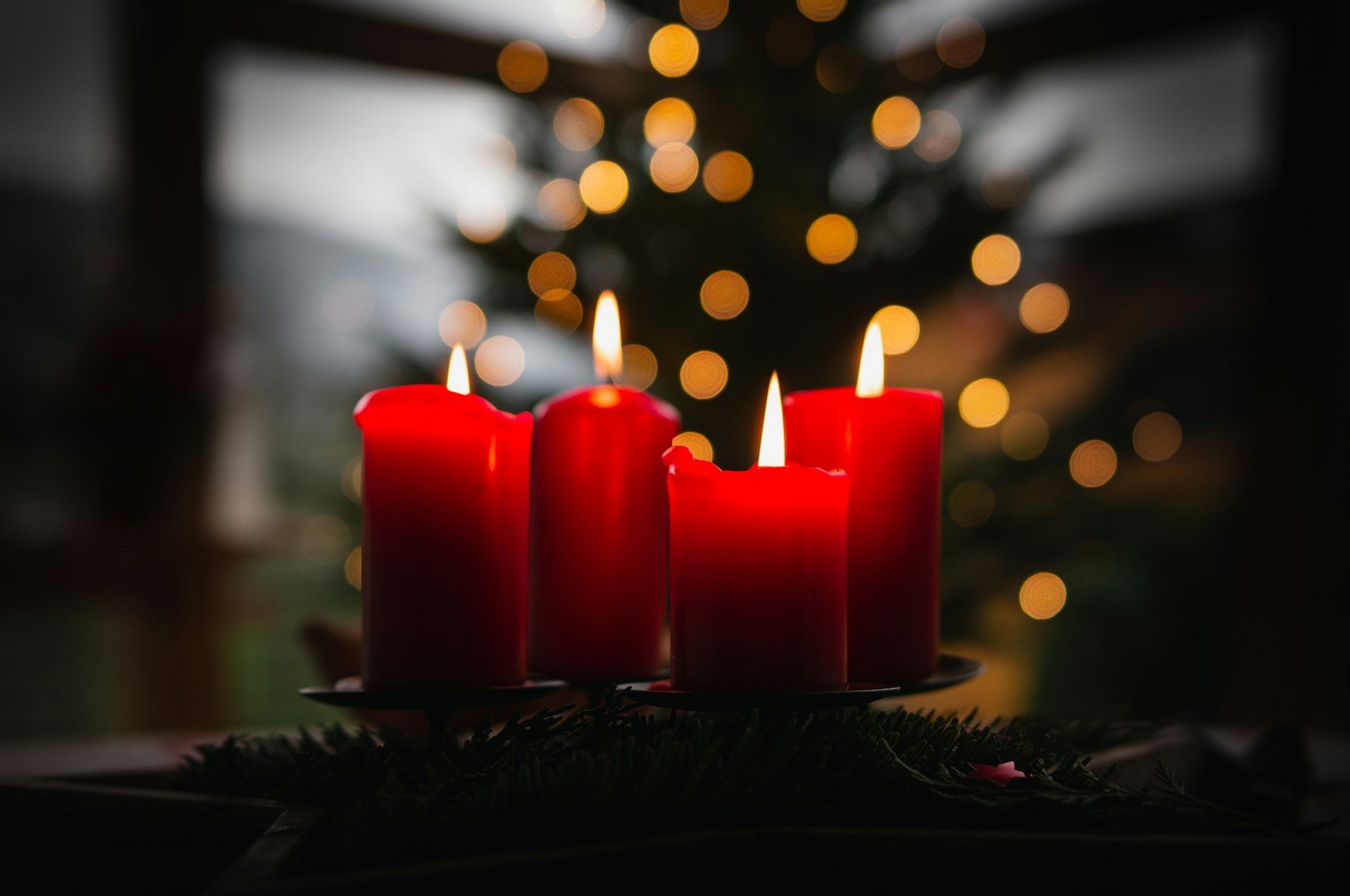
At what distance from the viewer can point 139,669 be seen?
2.37 metres

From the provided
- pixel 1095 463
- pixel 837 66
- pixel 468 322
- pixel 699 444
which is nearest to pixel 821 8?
pixel 837 66

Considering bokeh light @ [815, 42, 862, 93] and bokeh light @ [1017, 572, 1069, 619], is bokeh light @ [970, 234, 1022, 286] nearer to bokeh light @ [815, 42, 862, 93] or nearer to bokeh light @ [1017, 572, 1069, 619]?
bokeh light @ [815, 42, 862, 93]

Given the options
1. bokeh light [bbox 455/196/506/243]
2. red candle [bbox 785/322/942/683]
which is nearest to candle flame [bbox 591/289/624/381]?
red candle [bbox 785/322/942/683]

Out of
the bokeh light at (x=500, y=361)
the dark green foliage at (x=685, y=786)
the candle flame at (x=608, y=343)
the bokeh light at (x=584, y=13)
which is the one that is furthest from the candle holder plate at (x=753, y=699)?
the bokeh light at (x=584, y=13)

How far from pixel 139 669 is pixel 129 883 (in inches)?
86.6

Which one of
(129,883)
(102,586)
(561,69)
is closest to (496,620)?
(129,883)

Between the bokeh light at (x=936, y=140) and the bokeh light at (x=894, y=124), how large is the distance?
29mm

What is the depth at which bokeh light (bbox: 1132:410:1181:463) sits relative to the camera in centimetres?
251

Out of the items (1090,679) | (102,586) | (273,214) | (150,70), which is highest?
(150,70)

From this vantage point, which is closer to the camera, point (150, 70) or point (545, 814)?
point (545, 814)

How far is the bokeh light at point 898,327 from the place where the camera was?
1.67 metres

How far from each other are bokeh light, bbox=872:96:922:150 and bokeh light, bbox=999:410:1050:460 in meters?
0.64

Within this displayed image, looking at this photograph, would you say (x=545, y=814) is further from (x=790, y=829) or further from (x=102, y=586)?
(x=102, y=586)

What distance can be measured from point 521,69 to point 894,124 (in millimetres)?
724
